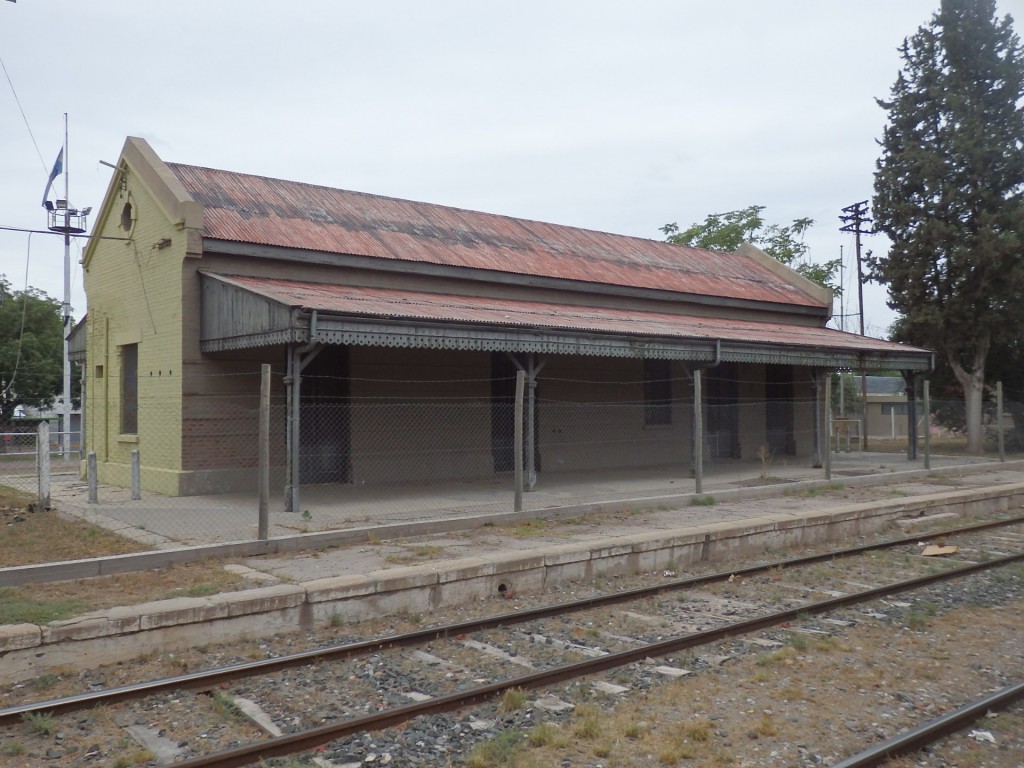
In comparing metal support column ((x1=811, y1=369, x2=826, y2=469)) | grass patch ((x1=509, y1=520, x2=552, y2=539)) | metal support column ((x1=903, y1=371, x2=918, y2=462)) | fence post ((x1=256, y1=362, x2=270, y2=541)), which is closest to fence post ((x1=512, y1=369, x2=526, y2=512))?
grass patch ((x1=509, y1=520, x2=552, y2=539))

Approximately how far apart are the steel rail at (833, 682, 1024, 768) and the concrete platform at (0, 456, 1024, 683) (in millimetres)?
4412

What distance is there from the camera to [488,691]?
18.1 feet

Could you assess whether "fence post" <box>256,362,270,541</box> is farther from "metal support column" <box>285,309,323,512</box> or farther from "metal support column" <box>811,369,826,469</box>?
"metal support column" <box>811,369,826,469</box>

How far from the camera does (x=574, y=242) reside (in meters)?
23.4

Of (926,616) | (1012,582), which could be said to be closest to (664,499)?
(1012,582)

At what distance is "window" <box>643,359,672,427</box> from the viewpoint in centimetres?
2088

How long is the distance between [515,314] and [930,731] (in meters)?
12.0

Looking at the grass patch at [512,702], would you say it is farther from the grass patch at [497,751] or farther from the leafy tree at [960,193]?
the leafy tree at [960,193]

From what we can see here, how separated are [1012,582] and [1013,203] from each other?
19597 millimetres

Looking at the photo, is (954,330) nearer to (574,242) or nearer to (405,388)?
(574,242)

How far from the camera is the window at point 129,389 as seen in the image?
Result: 17.1 meters

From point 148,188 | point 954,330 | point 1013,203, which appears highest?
point 1013,203

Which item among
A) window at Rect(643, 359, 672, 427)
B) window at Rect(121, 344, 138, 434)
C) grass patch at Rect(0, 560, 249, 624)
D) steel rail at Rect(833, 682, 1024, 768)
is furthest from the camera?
window at Rect(643, 359, 672, 427)

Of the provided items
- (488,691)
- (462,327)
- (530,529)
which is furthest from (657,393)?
(488,691)
